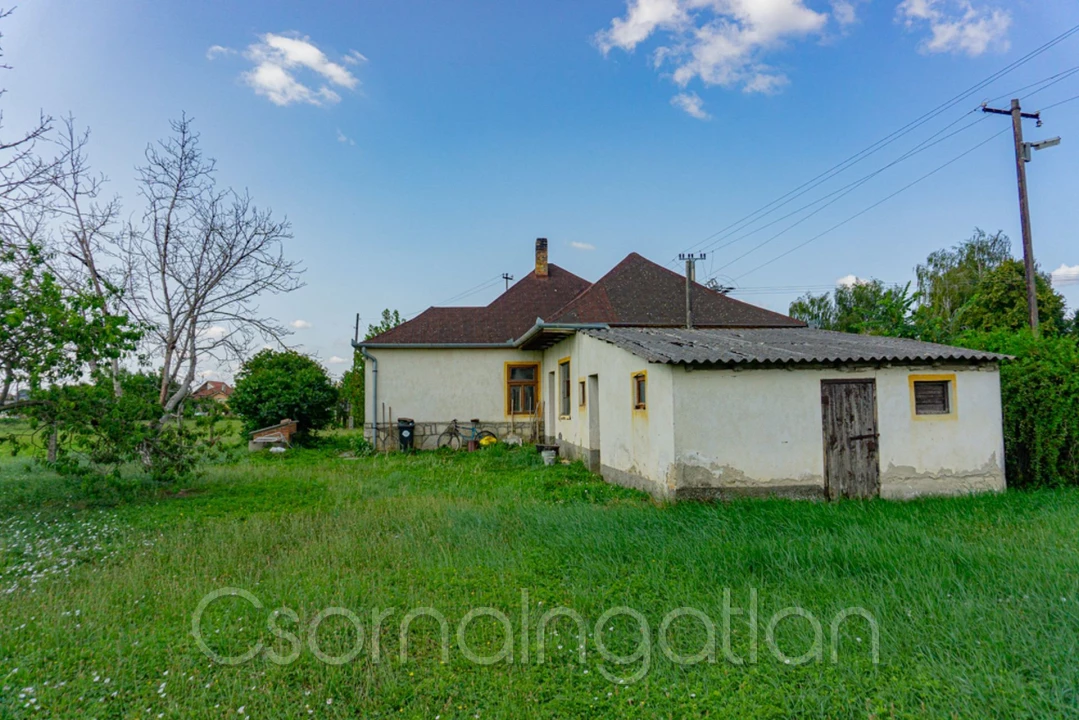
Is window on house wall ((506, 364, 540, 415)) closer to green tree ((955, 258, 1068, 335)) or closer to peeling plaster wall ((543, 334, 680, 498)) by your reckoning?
peeling plaster wall ((543, 334, 680, 498))

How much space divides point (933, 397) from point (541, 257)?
14.3 meters

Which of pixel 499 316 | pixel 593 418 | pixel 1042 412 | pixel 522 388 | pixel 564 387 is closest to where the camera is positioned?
pixel 1042 412

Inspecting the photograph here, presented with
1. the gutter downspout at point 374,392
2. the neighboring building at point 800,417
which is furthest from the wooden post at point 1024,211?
the gutter downspout at point 374,392

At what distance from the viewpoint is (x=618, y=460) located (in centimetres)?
1049

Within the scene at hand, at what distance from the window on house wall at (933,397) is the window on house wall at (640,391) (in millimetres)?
4081

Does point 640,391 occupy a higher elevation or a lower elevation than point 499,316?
lower

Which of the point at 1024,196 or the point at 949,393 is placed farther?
the point at 1024,196

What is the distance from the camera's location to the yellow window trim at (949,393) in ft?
28.5

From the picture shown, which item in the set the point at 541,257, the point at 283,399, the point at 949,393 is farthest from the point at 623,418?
the point at 283,399

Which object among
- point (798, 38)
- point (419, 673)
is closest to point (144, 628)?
point (419, 673)

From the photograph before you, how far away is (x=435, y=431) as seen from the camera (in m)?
17.1

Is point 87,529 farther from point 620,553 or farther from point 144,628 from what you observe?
point 620,553

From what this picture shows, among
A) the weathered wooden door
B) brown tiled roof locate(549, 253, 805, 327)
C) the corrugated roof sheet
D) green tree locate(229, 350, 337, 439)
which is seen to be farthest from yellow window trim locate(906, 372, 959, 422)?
green tree locate(229, 350, 337, 439)

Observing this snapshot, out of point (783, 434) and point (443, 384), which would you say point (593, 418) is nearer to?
point (783, 434)
